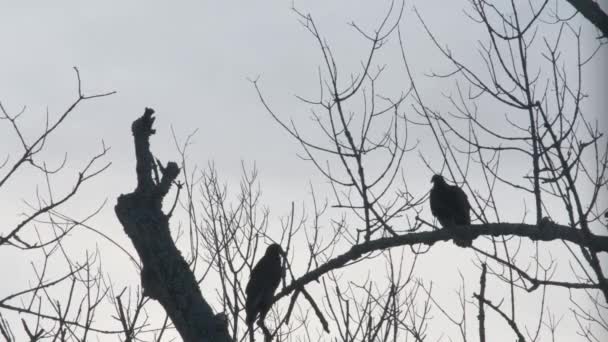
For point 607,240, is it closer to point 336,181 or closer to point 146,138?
point 336,181

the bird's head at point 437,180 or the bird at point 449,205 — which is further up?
the bird's head at point 437,180

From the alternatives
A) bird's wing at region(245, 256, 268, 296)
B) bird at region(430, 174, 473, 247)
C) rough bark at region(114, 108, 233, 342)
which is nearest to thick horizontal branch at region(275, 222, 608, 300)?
Answer: rough bark at region(114, 108, 233, 342)

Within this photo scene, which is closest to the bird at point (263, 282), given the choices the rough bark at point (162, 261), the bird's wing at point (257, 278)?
the bird's wing at point (257, 278)

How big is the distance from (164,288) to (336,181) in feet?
3.74

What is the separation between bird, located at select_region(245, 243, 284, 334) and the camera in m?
5.11

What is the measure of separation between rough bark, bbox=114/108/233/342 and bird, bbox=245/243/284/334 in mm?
1272

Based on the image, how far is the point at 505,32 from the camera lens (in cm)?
365

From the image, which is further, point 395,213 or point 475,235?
point 395,213

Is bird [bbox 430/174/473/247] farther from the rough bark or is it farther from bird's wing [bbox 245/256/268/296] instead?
the rough bark

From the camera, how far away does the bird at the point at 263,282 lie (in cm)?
511

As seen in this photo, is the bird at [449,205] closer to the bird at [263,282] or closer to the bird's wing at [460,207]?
the bird's wing at [460,207]

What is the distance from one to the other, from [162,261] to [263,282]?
192cm

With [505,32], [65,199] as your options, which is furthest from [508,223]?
[65,199]

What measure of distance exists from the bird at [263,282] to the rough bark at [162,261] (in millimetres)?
1272
